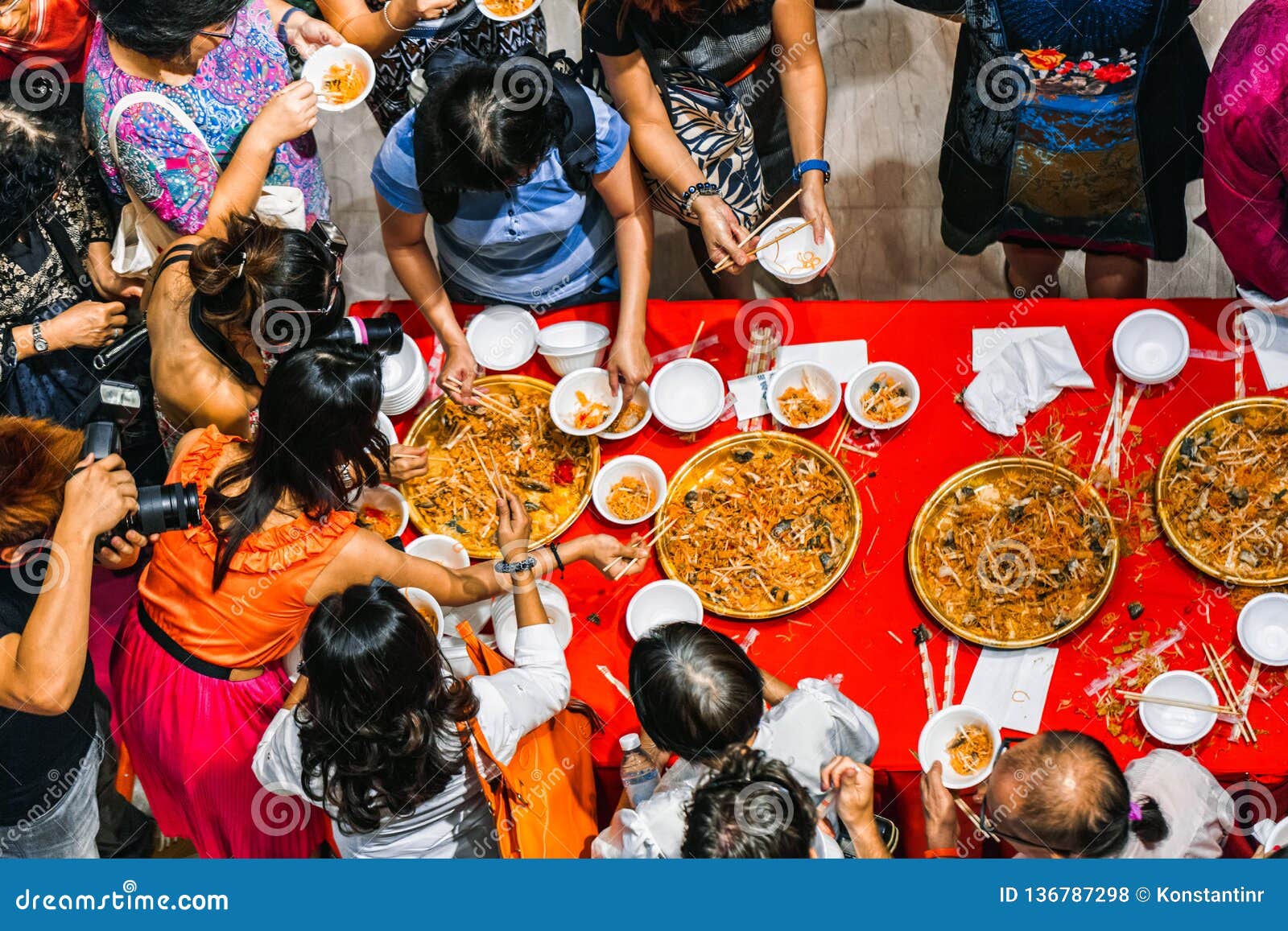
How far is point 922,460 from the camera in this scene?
294 cm

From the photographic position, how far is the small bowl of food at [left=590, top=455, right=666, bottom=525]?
2939 millimetres

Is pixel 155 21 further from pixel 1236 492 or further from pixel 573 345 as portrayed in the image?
pixel 1236 492

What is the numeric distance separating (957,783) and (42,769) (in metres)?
2.55

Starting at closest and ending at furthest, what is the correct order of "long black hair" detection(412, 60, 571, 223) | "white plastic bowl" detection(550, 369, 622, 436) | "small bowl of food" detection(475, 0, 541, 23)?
"long black hair" detection(412, 60, 571, 223), "white plastic bowl" detection(550, 369, 622, 436), "small bowl of food" detection(475, 0, 541, 23)

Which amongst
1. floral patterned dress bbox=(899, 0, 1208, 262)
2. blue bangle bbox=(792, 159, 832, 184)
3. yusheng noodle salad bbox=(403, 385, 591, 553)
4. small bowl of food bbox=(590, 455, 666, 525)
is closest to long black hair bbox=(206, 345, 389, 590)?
yusheng noodle salad bbox=(403, 385, 591, 553)

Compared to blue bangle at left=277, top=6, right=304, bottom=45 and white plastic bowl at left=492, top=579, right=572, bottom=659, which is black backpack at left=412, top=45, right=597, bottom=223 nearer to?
blue bangle at left=277, top=6, right=304, bottom=45

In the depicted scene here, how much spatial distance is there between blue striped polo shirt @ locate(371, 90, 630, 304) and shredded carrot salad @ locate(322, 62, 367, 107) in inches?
24.2

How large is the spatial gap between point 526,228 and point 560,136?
0.32 meters

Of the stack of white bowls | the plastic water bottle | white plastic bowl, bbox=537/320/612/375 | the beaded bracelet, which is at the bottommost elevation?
the plastic water bottle

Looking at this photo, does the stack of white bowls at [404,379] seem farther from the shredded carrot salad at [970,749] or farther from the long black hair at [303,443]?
the shredded carrot salad at [970,749]

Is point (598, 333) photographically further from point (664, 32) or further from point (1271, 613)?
point (1271, 613)

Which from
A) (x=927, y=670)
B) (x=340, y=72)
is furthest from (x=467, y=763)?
(x=340, y=72)

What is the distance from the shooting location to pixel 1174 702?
2592mm

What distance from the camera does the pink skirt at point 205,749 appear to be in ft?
9.15
